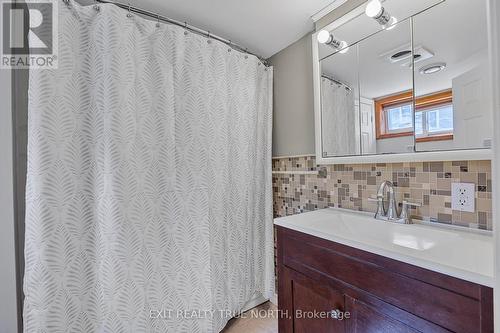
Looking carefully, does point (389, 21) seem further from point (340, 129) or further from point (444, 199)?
point (444, 199)

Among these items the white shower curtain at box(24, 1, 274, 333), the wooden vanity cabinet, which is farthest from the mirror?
the white shower curtain at box(24, 1, 274, 333)

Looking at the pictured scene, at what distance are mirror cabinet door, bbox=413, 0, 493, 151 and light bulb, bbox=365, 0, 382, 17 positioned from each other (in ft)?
0.60

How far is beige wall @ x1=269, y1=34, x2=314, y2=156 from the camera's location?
1.69 metres

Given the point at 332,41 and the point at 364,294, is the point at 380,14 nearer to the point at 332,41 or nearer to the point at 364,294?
the point at 332,41

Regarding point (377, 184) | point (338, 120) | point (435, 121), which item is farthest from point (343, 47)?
point (377, 184)

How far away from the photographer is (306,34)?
1.67m

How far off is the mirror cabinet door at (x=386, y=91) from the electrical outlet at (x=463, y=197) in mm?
249

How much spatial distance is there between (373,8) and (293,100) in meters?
0.76

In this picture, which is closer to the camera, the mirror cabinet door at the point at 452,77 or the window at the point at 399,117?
the mirror cabinet door at the point at 452,77

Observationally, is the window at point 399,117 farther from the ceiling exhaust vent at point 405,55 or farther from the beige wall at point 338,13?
the beige wall at point 338,13

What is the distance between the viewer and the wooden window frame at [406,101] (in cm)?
102

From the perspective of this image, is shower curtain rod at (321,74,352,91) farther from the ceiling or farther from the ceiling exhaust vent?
the ceiling

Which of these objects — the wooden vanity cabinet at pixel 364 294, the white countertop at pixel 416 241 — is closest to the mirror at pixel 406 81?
the white countertop at pixel 416 241

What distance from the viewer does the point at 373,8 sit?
119 centimetres
